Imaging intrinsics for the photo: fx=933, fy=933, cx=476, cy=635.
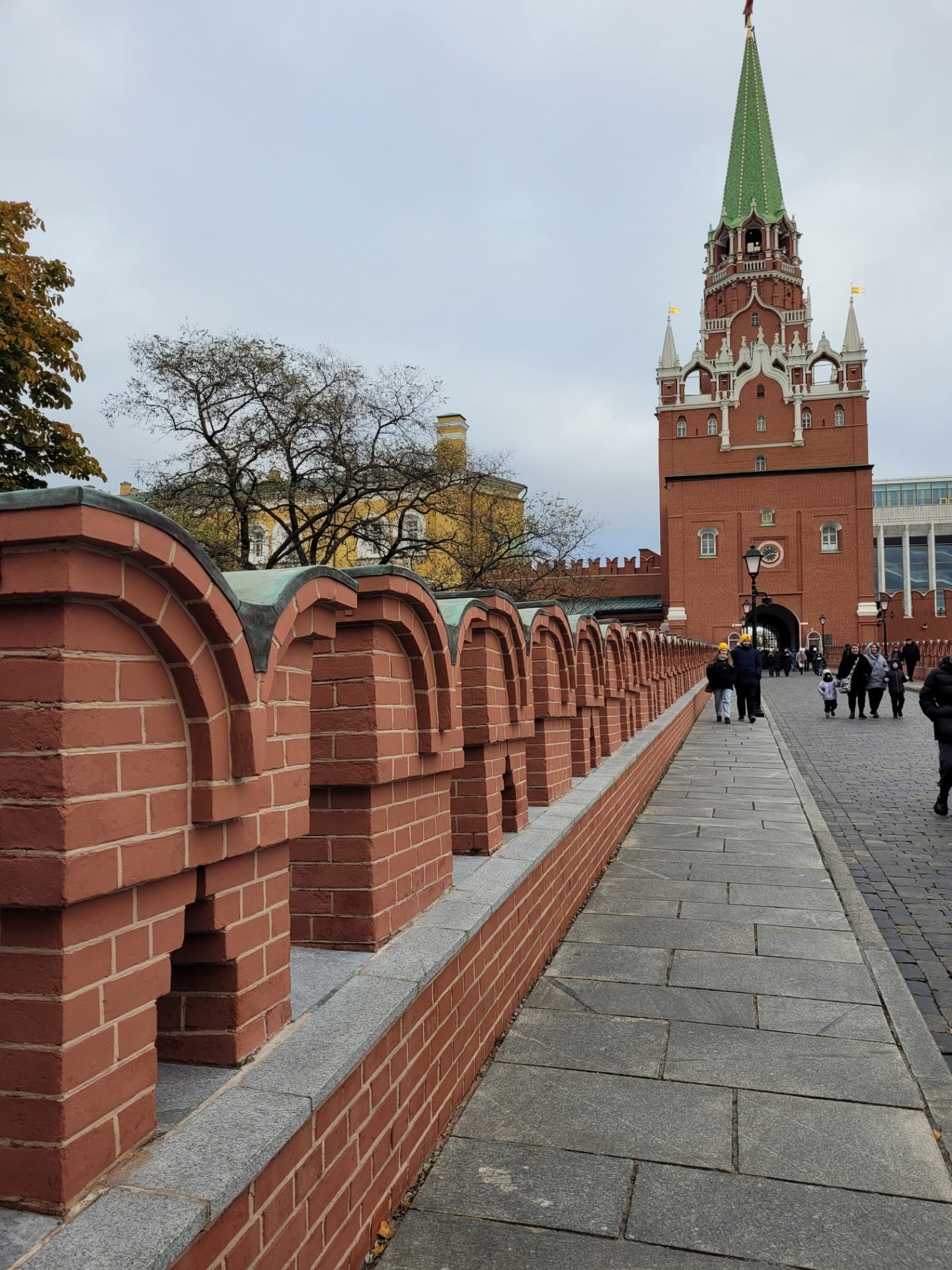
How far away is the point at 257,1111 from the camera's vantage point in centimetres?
178

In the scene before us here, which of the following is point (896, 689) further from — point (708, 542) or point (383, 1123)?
point (708, 542)

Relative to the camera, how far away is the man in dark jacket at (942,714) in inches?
329

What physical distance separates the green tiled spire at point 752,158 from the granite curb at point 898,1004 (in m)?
68.0

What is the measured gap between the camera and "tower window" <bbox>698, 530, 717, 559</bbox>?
178 feet

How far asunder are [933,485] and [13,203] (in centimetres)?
9048

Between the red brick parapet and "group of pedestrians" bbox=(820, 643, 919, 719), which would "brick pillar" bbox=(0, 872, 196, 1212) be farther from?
"group of pedestrians" bbox=(820, 643, 919, 719)

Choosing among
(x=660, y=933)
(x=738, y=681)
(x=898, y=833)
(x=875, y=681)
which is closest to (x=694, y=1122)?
(x=660, y=933)

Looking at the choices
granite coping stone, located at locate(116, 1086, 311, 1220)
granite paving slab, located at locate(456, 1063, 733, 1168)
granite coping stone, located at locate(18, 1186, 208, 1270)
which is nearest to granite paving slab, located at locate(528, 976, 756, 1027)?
granite paving slab, located at locate(456, 1063, 733, 1168)

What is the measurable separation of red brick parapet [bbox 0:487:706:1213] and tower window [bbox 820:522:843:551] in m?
54.8

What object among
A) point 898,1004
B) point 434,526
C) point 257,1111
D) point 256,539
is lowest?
point 898,1004

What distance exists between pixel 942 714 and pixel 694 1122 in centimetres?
681

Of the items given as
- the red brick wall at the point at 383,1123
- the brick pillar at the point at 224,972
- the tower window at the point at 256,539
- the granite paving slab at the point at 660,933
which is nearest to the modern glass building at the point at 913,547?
the tower window at the point at 256,539

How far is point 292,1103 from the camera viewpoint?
5.95 feet

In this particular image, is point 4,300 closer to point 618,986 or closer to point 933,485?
point 618,986
